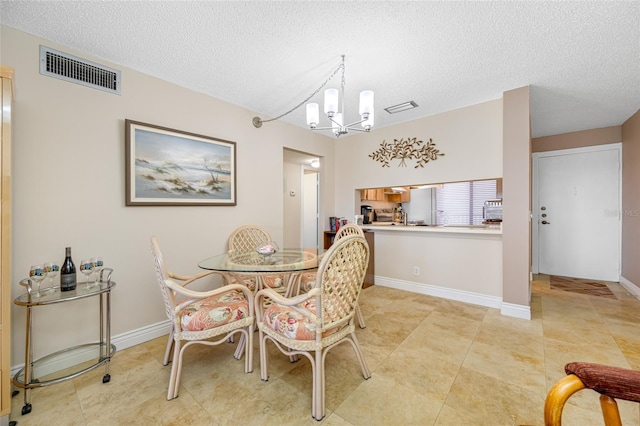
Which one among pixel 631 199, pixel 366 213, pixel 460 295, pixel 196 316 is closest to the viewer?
pixel 196 316

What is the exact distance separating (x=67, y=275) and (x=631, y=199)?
632cm

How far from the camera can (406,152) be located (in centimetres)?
373

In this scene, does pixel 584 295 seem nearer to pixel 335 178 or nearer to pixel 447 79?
pixel 447 79

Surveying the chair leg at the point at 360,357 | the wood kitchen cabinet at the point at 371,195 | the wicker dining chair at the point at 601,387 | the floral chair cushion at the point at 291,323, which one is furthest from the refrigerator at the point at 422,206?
the wicker dining chair at the point at 601,387

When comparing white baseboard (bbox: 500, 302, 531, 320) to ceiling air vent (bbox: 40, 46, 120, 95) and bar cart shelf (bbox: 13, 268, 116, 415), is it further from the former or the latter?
ceiling air vent (bbox: 40, 46, 120, 95)

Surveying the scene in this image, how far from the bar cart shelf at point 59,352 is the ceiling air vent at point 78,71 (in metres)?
1.49

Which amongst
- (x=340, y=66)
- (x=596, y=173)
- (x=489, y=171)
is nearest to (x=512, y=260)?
(x=489, y=171)

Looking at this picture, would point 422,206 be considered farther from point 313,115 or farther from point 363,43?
point 363,43

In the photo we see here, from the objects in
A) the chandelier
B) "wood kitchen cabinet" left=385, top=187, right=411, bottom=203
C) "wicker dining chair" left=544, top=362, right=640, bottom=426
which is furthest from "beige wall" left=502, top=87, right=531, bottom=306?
"wood kitchen cabinet" left=385, top=187, right=411, bottom=203

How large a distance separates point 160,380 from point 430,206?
513 centimetres

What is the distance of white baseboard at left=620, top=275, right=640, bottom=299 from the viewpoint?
3434 mm

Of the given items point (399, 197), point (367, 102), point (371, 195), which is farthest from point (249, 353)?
point (399, 197)

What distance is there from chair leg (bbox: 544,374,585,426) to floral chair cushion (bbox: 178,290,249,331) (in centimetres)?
163

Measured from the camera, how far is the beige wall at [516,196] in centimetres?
272
